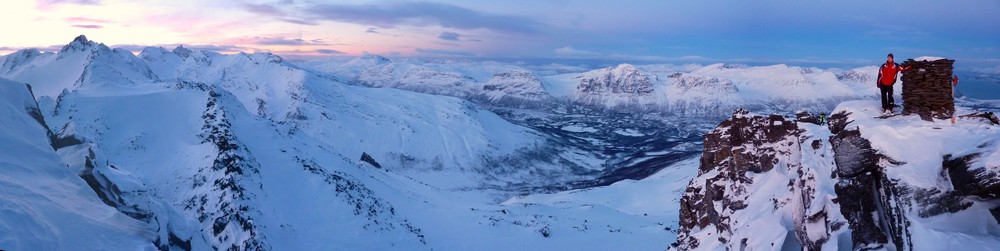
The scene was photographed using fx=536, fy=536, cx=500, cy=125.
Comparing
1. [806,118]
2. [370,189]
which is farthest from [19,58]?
[806,118]

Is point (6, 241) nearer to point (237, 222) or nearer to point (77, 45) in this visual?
point (237, 222)

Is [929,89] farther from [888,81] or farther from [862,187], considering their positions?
[862,187]

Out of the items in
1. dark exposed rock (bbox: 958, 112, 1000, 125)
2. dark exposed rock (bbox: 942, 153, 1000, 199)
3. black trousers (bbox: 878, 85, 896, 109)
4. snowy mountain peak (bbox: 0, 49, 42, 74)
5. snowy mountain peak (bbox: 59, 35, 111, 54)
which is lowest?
dark exposed rock (bbox: 942, 153, 1000, 199)

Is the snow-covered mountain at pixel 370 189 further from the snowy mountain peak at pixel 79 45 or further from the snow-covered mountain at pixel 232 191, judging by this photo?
the snowy mountain peak at pixel 79 45

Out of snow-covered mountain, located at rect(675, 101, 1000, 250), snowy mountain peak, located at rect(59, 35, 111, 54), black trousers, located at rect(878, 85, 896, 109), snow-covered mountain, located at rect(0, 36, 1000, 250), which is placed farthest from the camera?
snowy mountain peak, located at rect(59, 35, 111, 54)

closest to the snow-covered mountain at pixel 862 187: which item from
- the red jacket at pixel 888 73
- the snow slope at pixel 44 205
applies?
the red jacket at pixel 888 73

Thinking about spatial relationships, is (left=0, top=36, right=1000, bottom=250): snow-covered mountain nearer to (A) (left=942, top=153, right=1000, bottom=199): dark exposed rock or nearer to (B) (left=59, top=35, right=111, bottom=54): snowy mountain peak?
(A) (left=942, top=153, right=1000, bottom=199): dark exposed rock

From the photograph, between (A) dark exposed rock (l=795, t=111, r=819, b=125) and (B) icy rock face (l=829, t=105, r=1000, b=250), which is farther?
(A) dark exposed rock (l=795, t=111, r=819, b=125)

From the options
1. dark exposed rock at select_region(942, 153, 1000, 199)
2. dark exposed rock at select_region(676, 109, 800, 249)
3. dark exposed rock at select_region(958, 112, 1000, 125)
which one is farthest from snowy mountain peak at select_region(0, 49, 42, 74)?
dark exposed rock at select_region(958, 112, 1000, 125)

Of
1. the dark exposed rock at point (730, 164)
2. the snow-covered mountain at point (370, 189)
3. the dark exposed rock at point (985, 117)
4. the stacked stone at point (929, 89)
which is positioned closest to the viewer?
the snow-covered mountain at point (370, 189)
